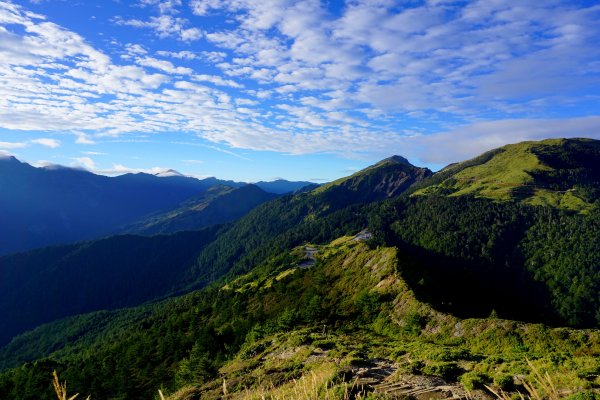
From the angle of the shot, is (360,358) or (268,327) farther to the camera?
(268,327)

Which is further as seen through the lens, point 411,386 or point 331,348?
point 331,348

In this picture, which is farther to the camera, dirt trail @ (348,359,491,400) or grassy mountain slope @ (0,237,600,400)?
grassy mountain slope @ (0,237,600,400)

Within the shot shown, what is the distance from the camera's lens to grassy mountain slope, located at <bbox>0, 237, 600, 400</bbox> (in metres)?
28.9

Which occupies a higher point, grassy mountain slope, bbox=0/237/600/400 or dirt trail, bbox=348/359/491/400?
dirt trail, bbox=348/359/491/400

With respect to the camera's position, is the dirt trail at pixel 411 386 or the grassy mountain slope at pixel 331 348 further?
the grassy mountain slope at pixel 331 348

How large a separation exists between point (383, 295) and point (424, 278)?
12878 mm

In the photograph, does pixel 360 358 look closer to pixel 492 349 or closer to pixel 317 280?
pixel 492 349

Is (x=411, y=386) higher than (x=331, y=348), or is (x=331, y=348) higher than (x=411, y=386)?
(x=411, y=386)

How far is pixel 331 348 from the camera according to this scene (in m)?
44.9

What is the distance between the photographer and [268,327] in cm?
8056

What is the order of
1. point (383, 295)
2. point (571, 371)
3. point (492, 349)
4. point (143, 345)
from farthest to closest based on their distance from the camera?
point (143, 345), point (383, 295), point (492, 349), point (571, 371)

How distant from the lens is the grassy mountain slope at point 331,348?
2889cm

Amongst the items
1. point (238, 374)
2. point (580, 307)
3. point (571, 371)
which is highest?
point (571, 371)

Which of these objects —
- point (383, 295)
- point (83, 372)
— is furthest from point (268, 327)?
point (83, 372)
